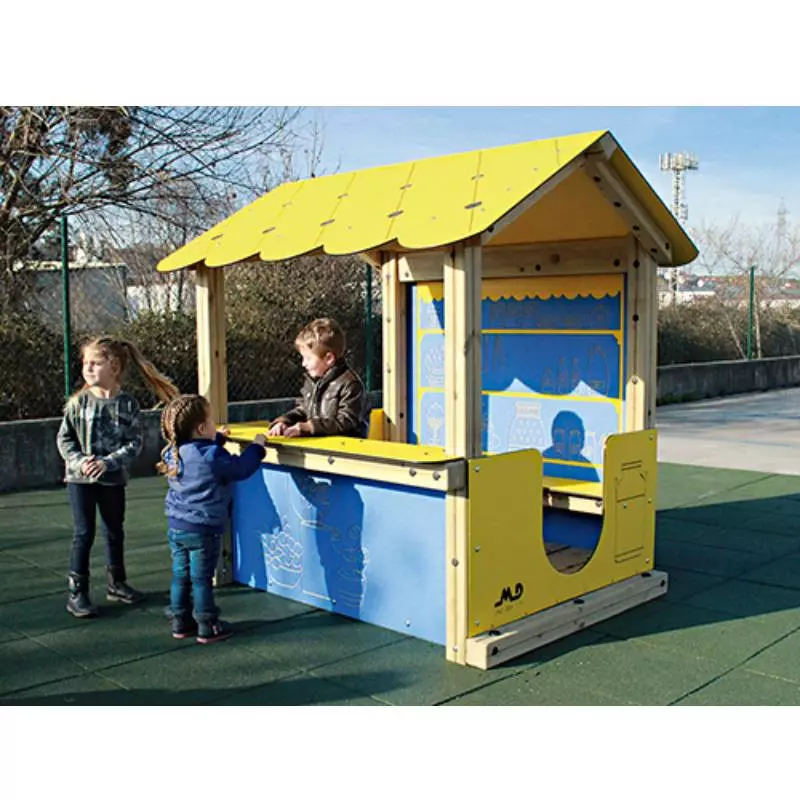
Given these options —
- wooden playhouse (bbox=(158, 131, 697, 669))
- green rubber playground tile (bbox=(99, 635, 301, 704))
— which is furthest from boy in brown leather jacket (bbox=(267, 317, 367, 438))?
green rubber playground tile (bbox=(99, 635, 301, 704))

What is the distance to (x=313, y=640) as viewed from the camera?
4.39 metres

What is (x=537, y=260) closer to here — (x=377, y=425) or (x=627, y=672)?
(x=377, y=425)

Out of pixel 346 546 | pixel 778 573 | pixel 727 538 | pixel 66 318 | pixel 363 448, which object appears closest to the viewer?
pixel 363 448

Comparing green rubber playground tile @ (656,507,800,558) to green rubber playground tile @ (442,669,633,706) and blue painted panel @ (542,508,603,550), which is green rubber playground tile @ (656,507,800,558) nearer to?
blue painted panel @ (542,508,603,550)

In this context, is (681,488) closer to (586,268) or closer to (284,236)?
(586,268)

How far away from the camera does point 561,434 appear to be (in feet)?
19.0

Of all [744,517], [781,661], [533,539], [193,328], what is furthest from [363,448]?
[193,328]

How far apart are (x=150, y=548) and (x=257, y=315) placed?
5.30 metres

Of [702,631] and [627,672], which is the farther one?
[702,631]

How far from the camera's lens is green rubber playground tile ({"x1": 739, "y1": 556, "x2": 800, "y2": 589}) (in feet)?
17.7

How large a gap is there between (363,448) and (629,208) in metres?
1.85

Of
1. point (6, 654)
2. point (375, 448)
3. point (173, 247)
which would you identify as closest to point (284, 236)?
point (375, 448)

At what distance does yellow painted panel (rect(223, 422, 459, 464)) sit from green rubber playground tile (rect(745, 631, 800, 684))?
5.18 feet

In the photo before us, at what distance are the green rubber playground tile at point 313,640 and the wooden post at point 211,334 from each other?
57.8 inches
